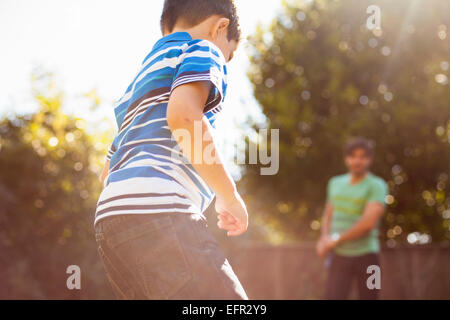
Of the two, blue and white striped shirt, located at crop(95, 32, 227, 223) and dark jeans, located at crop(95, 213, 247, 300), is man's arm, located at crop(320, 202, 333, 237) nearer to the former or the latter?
blue and white striped shirt, located at crop(95, 32, 227, 223)

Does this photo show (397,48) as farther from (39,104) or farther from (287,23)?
(39,104)

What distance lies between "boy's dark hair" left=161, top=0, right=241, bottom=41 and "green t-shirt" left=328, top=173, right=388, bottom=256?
284 cm

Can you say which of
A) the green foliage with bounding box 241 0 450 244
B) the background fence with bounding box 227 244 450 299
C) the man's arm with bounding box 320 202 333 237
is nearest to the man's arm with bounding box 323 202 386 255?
the man's arm with bounding box 320 202 333 237

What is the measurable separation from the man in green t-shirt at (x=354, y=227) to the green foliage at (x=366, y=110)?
262 inches

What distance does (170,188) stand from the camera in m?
1.64

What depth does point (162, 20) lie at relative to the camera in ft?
6.83

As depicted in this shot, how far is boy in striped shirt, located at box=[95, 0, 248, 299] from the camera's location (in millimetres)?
1544

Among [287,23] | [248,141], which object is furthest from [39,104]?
[287,23]

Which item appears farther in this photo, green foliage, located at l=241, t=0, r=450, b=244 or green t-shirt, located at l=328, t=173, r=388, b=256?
green foliage, located at l=241, t=0, r=450, b=244

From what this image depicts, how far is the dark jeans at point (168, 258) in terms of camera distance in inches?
60.1

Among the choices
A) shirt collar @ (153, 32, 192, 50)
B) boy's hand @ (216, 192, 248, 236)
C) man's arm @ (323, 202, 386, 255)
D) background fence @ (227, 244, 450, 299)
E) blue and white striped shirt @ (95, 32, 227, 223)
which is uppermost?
shirt collar @ (153, 32, 192, 50)

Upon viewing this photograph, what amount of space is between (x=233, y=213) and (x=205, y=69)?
48cm

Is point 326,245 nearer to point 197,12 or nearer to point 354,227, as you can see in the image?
point 354,227
